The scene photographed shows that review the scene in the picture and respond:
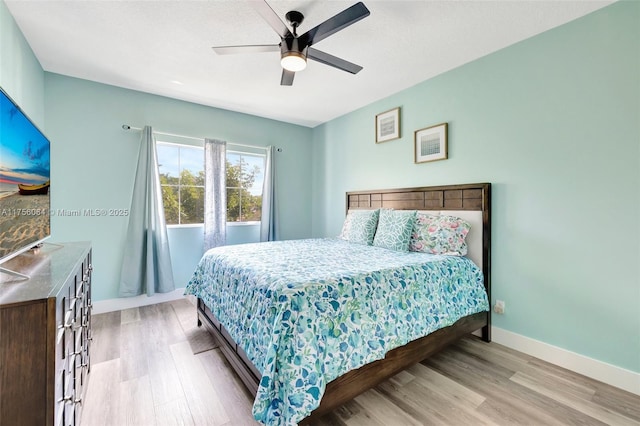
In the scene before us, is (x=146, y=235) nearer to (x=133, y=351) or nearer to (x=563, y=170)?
(x=133, y=351)

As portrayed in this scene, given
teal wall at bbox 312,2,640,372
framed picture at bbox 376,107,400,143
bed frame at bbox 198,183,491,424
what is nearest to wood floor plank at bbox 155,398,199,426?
bed frame at bbox 198,183,491,424

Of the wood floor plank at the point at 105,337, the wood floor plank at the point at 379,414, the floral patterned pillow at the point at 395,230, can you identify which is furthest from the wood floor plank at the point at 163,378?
the floral patterned pillow at the point at 395,230

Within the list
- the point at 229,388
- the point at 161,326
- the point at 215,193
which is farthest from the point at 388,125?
the point at 161,326

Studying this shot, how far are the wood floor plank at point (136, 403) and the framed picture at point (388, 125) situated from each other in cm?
331

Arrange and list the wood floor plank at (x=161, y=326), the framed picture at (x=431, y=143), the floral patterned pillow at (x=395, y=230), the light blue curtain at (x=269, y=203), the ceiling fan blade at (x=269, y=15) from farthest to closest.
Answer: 1. the light blue curtain at (x=269, y=203)
2. the framed picture at (x=431, y=143)
3. the floral patterned pillow at (x=395, y=230)
4. the wood floor plank at (x=161, y=326)
5. the ceiling fan blade at (x=269, y=15)

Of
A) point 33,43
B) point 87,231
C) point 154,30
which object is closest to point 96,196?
point 87,231

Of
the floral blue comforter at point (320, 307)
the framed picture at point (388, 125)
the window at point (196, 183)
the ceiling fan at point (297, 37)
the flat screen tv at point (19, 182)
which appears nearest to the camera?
the flat screen tv at point (19, 182)

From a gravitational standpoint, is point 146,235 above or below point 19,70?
below

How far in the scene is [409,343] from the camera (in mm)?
1854

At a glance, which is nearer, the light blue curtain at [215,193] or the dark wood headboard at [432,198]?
the dark wood headboard at [432,198]

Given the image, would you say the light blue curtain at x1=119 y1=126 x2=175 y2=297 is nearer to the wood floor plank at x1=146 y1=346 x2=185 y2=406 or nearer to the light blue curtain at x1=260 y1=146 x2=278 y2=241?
the wood floor plank at x1=146 y1=346 x2=185 y2=406

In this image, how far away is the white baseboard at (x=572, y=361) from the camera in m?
1.81

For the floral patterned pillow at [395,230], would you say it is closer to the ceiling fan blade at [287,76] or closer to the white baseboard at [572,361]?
the white baseboard at [572,361]

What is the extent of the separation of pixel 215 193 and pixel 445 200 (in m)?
2.85
